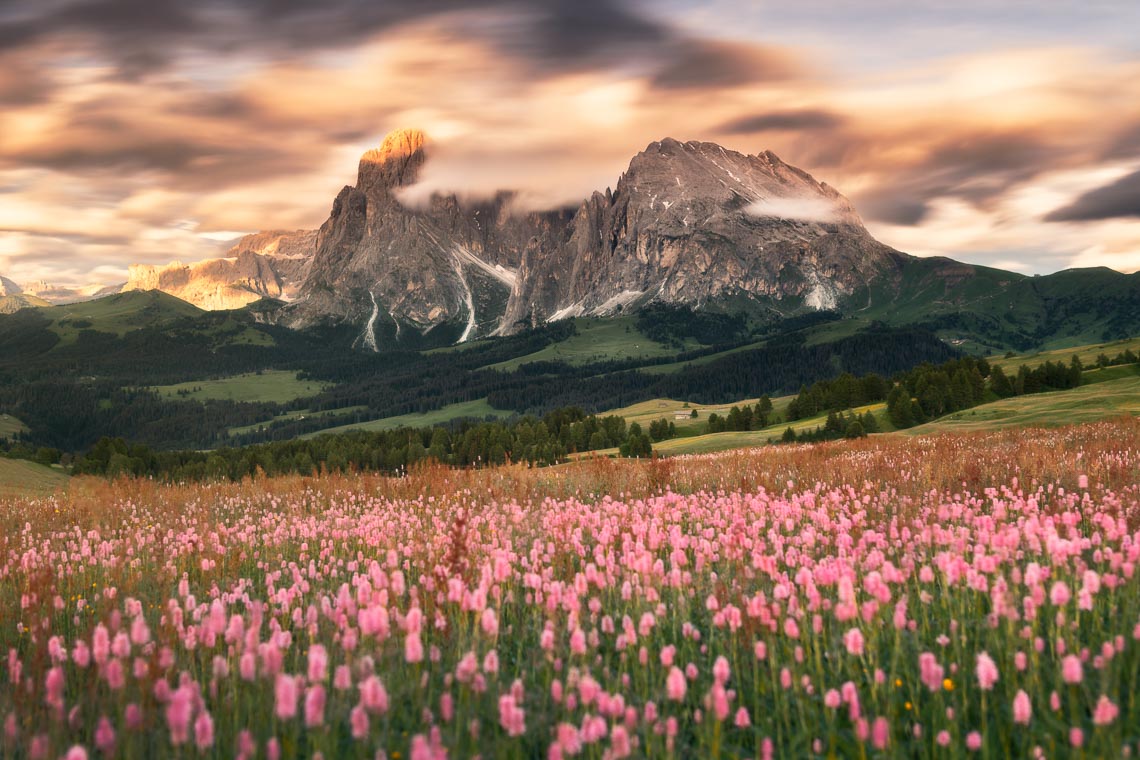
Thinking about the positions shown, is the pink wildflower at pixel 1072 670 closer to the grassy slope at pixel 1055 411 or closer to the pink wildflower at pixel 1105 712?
the pink wildflower at pixel 1105 712

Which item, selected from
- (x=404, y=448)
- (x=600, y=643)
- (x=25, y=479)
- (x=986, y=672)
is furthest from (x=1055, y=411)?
(x=404, y=448)

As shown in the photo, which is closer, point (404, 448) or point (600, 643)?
point (600, 643)

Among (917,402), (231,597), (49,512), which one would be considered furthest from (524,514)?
(917,402)

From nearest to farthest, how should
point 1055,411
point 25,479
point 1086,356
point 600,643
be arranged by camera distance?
1. point 600,643
2. point 25,479
3. point 1055,411
4. point 1086,356

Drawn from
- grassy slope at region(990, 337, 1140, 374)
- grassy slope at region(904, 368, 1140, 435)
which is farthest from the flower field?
grassy slope at region(990, 337, 1140, 374)

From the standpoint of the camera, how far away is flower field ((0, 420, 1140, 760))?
177 inches

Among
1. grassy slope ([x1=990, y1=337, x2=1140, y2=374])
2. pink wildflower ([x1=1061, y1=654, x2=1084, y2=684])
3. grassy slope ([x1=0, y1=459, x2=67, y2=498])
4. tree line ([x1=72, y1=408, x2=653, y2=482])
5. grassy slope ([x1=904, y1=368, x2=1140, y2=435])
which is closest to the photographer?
pink wildflower ([x1=1061, y1=654, x2=1084, y2=684])

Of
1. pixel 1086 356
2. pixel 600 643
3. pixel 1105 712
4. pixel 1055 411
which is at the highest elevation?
pixel 1086 356

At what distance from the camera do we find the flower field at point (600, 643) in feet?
14.7

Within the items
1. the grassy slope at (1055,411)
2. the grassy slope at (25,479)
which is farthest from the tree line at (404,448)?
the grassy slope at (25,479)

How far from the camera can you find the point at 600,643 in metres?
7.06

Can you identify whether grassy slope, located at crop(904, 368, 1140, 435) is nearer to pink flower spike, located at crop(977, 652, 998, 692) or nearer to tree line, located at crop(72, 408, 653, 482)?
tree line, located at crop(72, 408, 653, 482)

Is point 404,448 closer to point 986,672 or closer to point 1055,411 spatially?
point 1055,411

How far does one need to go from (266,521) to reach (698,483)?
10361 mm
